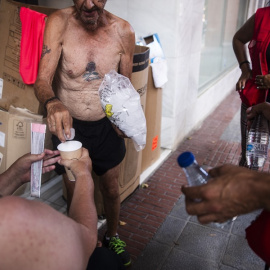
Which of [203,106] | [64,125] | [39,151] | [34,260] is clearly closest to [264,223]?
[34,260]

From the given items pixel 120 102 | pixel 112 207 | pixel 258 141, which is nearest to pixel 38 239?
pixel 120 102

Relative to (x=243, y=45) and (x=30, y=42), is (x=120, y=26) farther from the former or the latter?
(x=243, y=45)

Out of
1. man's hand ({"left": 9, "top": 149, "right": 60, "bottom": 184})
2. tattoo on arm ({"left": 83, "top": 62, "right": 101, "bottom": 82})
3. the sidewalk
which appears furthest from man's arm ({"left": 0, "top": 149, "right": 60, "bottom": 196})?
the sidewalk

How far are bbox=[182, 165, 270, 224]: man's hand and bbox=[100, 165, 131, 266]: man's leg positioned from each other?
4.71ft

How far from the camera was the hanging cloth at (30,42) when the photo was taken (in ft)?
8.34

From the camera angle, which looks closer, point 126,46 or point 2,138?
point 126,46

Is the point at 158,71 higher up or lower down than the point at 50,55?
lower down

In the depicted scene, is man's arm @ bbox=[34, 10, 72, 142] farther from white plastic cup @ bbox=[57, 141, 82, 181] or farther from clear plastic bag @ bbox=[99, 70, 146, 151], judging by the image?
white plastic cup @ bbox=[57, 141, 82, 181]

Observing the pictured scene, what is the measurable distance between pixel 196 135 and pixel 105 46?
323 centimetres

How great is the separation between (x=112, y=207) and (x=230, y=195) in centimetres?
167

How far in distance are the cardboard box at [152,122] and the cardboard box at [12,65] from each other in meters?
1.26

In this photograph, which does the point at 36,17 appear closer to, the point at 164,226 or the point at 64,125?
the point at 64,125

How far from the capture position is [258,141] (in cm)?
246

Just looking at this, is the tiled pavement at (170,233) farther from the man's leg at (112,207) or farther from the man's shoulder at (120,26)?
the man's shoulder at (120,26)
